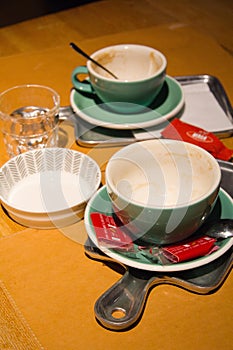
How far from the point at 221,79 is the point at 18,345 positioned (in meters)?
0.70

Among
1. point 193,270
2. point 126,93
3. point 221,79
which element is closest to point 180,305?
point 193,270

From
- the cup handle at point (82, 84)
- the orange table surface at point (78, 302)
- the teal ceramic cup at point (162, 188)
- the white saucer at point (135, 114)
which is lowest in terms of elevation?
the orange table surface at point (78, 302)

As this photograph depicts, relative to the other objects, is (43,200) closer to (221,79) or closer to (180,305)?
(180,305)

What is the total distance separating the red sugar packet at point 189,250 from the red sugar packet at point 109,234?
5 centimetres

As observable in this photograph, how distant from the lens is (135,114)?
93 centimetres

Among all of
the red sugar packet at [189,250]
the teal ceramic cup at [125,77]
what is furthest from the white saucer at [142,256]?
the teal ceramic cup at [125,77]

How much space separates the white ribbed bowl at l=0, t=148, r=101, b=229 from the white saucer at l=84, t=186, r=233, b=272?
0.02 metres

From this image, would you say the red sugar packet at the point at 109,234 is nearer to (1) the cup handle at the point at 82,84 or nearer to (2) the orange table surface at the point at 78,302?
(2) the orange table surface at the point at 78,302

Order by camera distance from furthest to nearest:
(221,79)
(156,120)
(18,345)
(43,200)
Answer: (221,79) → (156,120) → (43,200) → (18,345)

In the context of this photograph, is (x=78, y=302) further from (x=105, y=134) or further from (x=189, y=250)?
(x=105, y=134)

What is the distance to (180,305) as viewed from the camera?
0.61 m

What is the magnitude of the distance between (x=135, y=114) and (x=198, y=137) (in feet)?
0.47

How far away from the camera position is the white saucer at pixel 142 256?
609 mm

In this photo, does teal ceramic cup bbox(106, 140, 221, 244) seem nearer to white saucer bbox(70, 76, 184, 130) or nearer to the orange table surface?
the orange table surface
